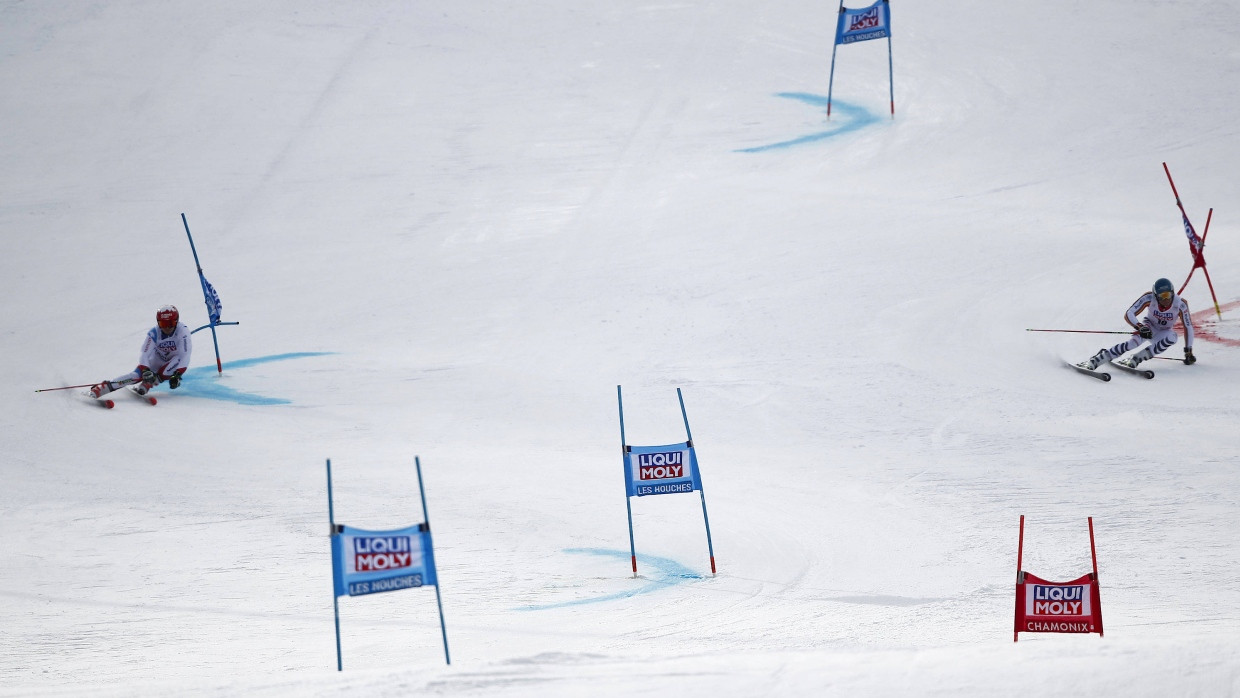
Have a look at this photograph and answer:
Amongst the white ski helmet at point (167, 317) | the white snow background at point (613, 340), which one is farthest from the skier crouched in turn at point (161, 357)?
the white snow background at point (613, 340)

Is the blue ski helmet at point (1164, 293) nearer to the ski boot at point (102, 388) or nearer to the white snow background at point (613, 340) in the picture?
the white snow background at point (613, 340)

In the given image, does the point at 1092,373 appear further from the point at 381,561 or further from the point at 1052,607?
the point at 381,561

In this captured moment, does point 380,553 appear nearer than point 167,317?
Yes

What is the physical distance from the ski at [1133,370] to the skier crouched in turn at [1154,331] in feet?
0.16

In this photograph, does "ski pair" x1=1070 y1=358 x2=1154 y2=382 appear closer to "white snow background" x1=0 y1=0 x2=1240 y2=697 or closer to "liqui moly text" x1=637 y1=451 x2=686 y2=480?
"white snow background" x1=0 y1=0 x2=1240 y2=697

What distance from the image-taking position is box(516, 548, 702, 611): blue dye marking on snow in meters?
8.45

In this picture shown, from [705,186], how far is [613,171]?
5.32 feet

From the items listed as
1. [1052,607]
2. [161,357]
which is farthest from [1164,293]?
[161,357]

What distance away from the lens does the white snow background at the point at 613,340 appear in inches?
309

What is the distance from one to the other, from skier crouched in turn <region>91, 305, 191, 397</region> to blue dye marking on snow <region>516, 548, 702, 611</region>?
5618 millimetres

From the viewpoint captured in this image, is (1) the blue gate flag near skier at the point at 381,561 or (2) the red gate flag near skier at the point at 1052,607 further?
(2) the red gate flag near skier at the point at 1052,607

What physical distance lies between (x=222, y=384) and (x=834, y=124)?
11083 mm

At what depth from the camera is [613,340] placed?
14391 mm

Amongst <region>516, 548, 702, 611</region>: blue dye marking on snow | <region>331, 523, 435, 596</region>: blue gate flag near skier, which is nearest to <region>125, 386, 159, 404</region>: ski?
<region>516, 548, 702, 611</region>: blue dye marking on snow
